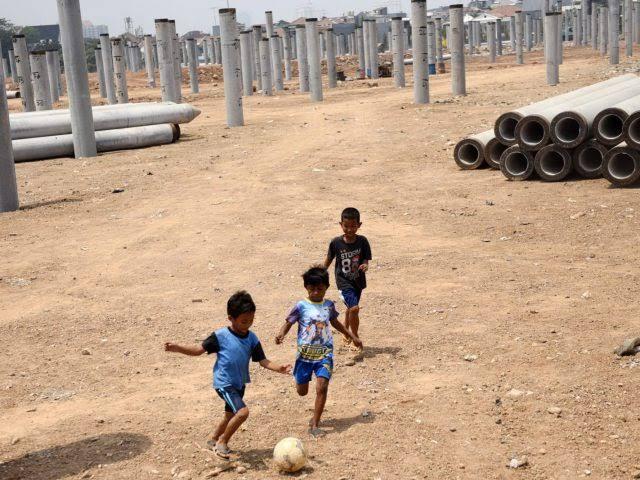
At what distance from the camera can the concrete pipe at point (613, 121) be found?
12320 mm

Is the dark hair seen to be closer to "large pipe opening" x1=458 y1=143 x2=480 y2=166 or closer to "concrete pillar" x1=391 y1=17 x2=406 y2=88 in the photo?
"large pipe opening" x1=458 y1=143 x2=480 y2=166

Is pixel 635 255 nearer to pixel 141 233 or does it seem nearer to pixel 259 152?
pixel 141 233

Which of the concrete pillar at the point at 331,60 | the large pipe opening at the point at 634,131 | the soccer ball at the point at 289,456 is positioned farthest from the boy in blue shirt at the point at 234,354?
the concrete pillar at the point at 331,60

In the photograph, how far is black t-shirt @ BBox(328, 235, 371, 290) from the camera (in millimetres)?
6930

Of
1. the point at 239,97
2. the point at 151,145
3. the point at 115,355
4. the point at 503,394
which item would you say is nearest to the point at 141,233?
the point at 115,355

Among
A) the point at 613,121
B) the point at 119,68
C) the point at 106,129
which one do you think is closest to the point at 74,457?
the point at 613,121

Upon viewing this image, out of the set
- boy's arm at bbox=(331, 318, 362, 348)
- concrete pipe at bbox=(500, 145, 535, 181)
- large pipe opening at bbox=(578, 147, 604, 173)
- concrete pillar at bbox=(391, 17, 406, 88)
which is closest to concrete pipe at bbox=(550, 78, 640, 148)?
large pipe opening at bbox=(578, 147, 604, 173)

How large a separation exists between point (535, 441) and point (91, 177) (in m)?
12.7

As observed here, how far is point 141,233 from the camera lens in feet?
39.0

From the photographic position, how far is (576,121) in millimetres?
12789

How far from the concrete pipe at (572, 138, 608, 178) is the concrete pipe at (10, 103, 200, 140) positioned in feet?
34.8

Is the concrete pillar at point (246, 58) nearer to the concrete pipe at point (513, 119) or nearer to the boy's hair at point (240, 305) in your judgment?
the concrete pipe at point (513, 119)

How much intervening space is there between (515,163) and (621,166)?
5.03 feet

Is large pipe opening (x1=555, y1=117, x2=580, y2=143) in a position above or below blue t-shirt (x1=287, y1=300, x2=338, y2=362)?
above
